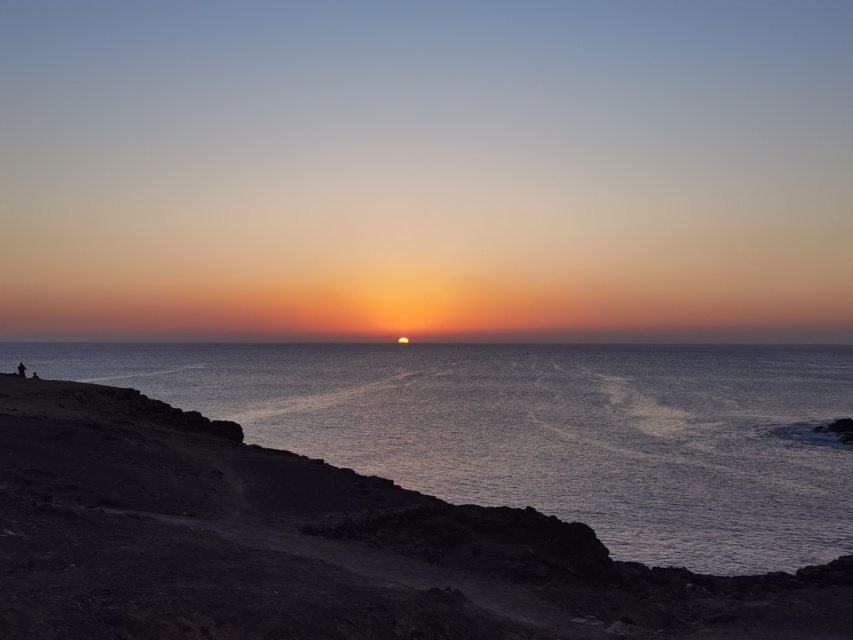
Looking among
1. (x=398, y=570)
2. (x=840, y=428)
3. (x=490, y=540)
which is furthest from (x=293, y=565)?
(x=840, y=428)

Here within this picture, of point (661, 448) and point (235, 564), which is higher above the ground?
point (235, 564)

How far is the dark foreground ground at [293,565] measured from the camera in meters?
13.6

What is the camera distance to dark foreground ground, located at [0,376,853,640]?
13555mm

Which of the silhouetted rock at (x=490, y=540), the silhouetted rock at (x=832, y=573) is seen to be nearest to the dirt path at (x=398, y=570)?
the silhouetted rock at (x=490, y=540)

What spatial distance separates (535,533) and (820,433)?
51.2m

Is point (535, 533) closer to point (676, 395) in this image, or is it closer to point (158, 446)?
point (158, 446)

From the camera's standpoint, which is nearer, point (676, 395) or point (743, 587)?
point (743, 587)

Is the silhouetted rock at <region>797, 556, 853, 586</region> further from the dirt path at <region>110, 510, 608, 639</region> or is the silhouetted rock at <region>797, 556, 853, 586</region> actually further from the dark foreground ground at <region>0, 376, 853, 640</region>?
the dirt path at <region>110, 510, 608, 639</region>

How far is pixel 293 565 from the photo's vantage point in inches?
671

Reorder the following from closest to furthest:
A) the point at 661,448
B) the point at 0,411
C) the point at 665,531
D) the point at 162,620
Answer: the point at 162,620 < the point at 0,411 < the point at 665,531 < the point at 661,448

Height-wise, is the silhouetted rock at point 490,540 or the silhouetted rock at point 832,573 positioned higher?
the silhouetted rock at point 490,540

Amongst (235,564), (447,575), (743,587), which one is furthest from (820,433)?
(235,564)

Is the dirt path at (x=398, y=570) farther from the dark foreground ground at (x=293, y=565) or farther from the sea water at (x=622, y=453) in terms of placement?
the sea water at (x=622, y=453)

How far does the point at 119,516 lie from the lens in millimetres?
18859
